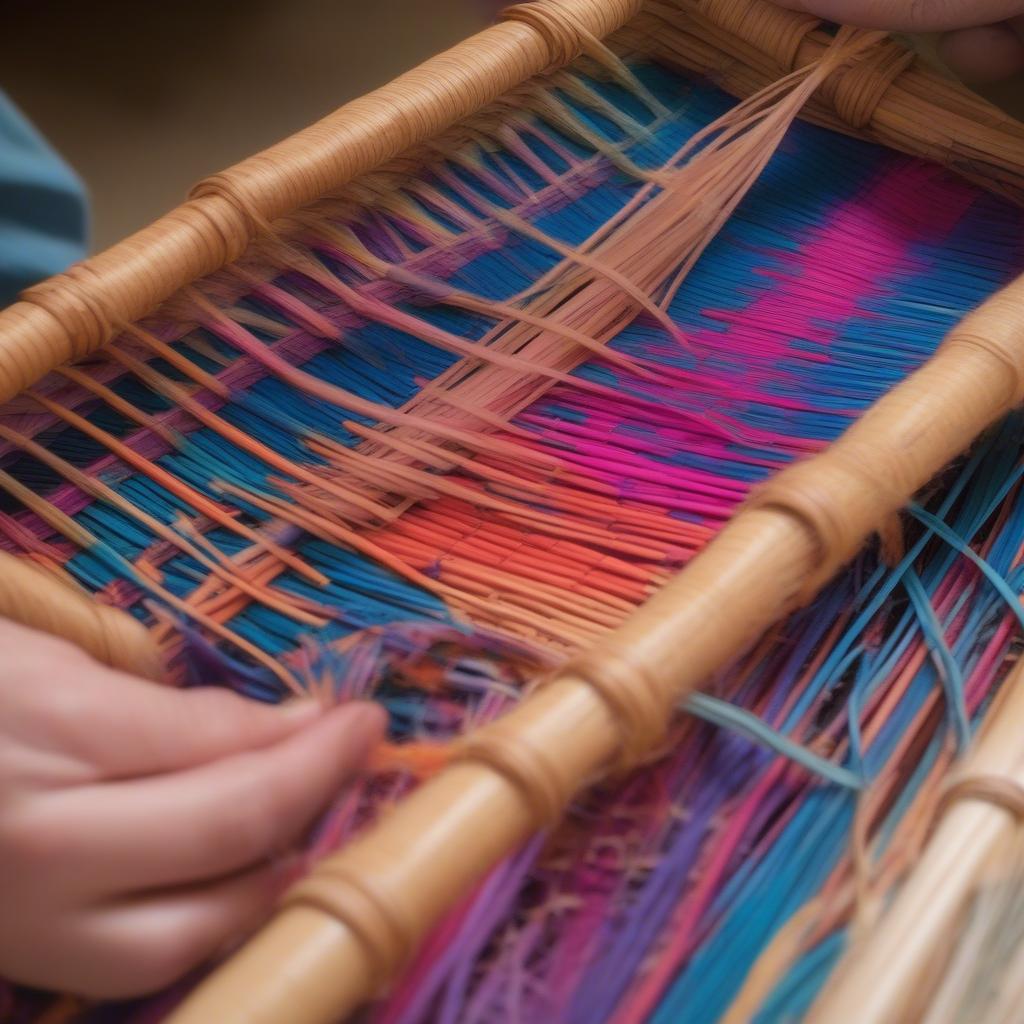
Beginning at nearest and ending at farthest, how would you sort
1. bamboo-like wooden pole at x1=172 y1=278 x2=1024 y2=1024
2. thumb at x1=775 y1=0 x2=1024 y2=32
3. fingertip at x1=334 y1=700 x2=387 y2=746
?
bamboo-like wooden pole at x1=172 y1=278 x2=1024 y2=1024 < fingertip at x1=334 y1=700 x2=387 y2=746 < thumb at x1=775 y1=0 x2=1024 y2=32

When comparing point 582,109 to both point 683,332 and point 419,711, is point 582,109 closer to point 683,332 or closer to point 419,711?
point 683,332

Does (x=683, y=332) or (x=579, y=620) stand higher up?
(x=683, y=332)

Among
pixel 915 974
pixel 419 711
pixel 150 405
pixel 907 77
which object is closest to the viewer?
pixel 915 974

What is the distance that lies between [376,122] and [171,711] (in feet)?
1.34

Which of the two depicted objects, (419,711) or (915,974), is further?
(419,711)

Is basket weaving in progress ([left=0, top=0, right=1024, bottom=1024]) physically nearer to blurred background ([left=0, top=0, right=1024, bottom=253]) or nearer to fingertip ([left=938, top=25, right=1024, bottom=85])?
fingertip ([left=938, top=25, right=1024, bottom=85])

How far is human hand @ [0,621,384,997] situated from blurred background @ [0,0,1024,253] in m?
0.89

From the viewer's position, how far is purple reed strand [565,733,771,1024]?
→ 0.45 metres

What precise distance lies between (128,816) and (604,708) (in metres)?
0.18

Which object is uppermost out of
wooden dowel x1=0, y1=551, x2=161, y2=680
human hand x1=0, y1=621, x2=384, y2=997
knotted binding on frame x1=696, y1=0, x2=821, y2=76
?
knotted binding on frame x1=696, y1=0, x2=821, y2=76

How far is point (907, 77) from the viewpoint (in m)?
0.83

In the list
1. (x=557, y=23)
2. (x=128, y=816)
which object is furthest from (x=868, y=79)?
(x=128, y=816)

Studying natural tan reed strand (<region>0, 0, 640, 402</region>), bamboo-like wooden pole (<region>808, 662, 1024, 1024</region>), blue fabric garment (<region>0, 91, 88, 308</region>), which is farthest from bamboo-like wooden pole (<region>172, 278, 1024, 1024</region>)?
blue fabric garment (<region>0, 91, 88, 308</region>)

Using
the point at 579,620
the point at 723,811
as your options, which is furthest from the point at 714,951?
the point at 579,620
